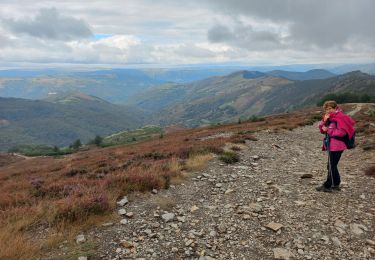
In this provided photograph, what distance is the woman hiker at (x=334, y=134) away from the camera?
11.6 m

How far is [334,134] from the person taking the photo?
38.5ft

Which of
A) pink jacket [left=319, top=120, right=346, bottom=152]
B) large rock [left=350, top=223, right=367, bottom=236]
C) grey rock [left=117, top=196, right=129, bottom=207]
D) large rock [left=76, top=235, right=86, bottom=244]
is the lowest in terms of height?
large rock [left=350, top=223, right=367, bottom=236]

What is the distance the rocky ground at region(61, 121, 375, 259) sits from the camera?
25.2 feet

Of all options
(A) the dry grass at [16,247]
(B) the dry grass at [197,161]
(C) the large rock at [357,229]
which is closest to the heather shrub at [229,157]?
(B) the dry grass at [197,161]

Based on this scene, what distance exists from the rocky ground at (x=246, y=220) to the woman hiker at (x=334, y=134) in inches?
19.0

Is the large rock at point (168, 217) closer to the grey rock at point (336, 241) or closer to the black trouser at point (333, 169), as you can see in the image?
the grey rock at point (336, 241)

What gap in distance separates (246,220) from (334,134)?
5.06 metres

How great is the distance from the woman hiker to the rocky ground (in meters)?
0.48

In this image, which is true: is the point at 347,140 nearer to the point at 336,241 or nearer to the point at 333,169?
the point at 333,169

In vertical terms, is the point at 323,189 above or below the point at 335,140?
below

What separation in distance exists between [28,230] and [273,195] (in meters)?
7.77

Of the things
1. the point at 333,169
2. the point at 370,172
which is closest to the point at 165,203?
the point at 333,169

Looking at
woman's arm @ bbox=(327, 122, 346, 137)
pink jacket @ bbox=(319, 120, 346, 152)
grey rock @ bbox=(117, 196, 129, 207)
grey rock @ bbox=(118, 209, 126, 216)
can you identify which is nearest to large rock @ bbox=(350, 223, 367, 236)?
pink jacket @ bbox=(319, 120, 346, 152)

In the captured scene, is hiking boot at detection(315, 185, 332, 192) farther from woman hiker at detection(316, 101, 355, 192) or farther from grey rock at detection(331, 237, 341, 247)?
grey rock at detection(331, 237, 341, 247)
